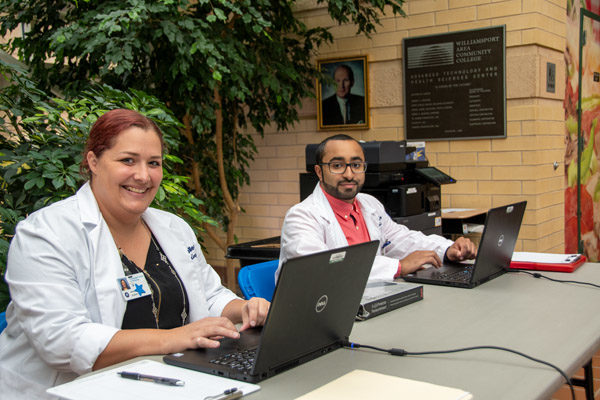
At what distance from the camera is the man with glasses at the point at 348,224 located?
247cm

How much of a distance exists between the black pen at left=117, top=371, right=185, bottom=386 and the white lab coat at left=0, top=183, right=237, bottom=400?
0.60 feet

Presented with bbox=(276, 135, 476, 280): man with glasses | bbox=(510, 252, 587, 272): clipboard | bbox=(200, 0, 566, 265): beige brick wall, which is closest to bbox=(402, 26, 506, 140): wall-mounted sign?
bbox=(200, 0, 566, 265): beige brick wall

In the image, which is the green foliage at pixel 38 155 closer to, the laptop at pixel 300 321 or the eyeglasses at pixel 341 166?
the eyeglasses at pixel 341 166

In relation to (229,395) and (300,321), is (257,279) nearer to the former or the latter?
(300,321)

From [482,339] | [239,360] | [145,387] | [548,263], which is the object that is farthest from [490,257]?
[145,387]

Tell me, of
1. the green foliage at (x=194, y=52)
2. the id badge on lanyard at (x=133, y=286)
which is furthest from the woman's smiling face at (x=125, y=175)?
the green foliage at (x=194, y=52)

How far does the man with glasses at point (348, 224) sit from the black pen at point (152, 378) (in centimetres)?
121

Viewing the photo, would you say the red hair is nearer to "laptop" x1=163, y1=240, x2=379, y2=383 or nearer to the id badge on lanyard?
the id badge on lanyard

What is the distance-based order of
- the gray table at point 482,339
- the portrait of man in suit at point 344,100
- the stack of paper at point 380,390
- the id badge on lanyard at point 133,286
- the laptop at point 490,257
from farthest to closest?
1. the portrait of man in suit at point 344,100
2. the laptop at point 490,257
3. the id badge on lanyard at point 133,286
4. the gray table at point 482,339
5. the stack of paper at point 380,390

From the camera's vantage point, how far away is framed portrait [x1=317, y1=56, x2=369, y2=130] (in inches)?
195

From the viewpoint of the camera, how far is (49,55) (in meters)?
3.98

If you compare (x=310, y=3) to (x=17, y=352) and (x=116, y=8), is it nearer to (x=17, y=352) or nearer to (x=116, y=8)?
(x=116, y=8)

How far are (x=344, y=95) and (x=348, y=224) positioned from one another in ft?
7.88

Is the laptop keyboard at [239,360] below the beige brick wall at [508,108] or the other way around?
below
